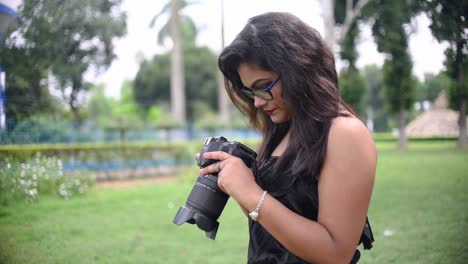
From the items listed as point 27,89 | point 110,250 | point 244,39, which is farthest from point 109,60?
point 244,39

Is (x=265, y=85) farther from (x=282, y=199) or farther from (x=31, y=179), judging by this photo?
(x=31, y=179)

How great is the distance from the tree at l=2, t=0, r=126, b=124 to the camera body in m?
0.81

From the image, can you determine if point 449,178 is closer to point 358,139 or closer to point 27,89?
point 358,139

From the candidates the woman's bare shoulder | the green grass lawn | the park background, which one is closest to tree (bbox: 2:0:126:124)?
the park background

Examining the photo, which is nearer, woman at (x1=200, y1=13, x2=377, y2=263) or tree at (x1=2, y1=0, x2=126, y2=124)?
woman at (x1=200, y1=13, x2=377, y2=263)

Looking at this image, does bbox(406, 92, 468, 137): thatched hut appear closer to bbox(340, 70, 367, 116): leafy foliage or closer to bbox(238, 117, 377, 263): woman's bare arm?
bbox(340, 70, 367, 116): leafy foliage

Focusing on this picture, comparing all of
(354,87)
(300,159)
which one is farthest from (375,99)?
(300,159)

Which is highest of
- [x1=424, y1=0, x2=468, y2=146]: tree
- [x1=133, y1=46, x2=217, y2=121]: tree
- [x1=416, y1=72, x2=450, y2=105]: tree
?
[x1=424, y1=0, x2=468, y2=146]: tree

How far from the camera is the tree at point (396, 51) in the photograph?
1.83 metres

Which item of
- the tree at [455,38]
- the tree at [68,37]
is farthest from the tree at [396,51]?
the tree at [68,37]

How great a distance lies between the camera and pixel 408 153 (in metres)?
1.98

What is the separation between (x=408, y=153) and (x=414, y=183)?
0.44 ft

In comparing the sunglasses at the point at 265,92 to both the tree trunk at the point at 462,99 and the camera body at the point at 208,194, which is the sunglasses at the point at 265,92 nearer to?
the camera body at the point at 208,194

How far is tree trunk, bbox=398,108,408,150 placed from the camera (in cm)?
196
